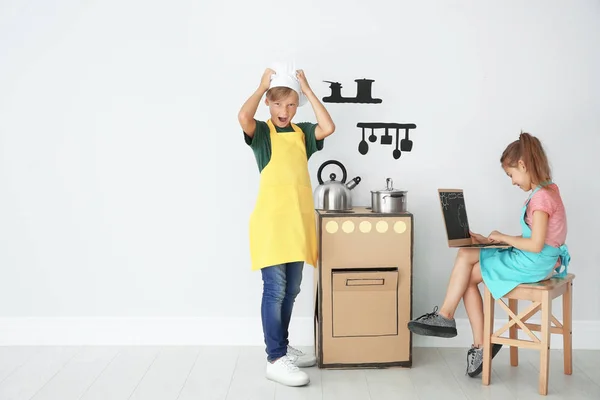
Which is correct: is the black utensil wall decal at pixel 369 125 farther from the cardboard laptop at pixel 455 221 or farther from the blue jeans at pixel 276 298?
the blue jeans at pixel 276 298

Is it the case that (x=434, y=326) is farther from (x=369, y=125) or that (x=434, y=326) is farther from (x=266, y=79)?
(x=266, y=79)

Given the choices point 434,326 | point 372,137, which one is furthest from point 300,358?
point 372,137

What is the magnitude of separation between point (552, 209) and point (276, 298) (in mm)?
1188

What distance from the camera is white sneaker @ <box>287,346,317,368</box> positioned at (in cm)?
283

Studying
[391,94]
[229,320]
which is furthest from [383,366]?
[391,94]

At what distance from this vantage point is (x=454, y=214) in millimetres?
2705

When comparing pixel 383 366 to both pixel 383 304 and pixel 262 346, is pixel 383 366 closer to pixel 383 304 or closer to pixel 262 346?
pixel 383 304

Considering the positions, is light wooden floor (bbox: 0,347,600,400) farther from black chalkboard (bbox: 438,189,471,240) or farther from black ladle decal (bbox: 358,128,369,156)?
black ladle decal (bbox: 358,128,369,156)

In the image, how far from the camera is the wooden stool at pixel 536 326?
2.47 meters

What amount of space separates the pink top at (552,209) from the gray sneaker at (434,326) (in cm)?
54

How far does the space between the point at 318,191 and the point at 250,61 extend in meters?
0.74

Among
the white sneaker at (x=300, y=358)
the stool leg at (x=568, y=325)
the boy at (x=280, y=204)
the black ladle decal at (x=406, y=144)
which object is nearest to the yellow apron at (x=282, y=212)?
the boy at (x=280, y=204)

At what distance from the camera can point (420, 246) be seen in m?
3.16

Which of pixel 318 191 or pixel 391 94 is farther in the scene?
pixel 391 94
